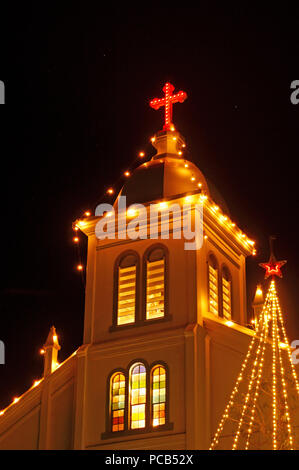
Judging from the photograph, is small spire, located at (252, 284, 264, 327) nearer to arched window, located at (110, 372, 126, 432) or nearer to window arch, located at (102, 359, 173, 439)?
window arch, located at (102, 359, 173, 439)

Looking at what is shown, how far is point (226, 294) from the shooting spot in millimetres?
39531

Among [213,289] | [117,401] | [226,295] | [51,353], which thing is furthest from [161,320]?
[51,353]

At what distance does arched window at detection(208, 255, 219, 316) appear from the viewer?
3816cm

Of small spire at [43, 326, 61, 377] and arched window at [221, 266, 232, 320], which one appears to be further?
arched window at [221, 266, 232, 320]

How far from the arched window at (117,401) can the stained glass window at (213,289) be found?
12.2ft

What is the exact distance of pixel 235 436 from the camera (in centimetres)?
3434

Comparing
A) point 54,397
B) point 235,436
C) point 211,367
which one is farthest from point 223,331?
point 54,397

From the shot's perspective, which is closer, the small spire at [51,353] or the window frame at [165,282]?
the window frame at [165,282]

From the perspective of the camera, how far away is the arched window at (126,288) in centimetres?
3797

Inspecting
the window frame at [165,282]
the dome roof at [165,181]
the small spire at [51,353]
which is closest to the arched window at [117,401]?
the window frame at [165,282]

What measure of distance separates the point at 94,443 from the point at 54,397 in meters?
2.59

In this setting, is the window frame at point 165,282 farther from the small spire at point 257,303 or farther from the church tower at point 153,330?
the small spire at point 257,303

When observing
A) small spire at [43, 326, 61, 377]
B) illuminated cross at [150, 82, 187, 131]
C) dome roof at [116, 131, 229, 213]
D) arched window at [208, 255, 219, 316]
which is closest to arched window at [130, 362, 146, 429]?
small spire at [43, 326, 61, 377]
